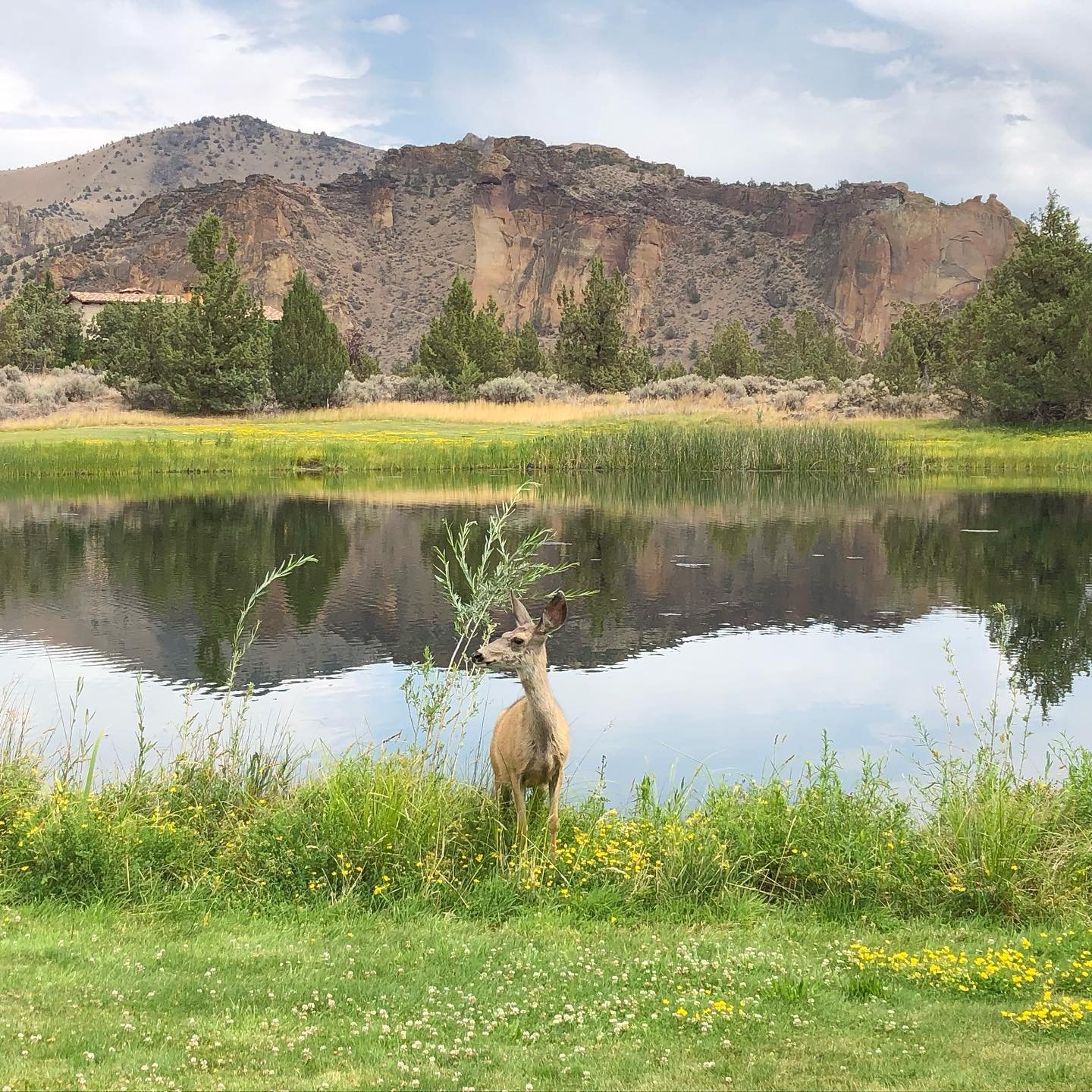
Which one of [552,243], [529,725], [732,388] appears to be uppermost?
[552,243]

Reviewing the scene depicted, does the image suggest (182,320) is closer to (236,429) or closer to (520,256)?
(236,429)

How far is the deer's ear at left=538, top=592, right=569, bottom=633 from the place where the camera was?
690cm

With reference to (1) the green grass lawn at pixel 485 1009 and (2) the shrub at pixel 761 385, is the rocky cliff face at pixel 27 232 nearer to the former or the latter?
(2) the shrub at pixel 761 385

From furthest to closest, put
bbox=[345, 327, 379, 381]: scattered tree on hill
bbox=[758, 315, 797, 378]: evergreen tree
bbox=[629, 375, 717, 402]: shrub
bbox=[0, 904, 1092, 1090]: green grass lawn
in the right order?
bbox=[758, 315, 797, 378]: evergreen tree < bbox=[345, 327, 379, 381]: scattered tree on hill < bbox=[629, 375, 717, 402]: shrub < bbox=[0, 904, 1092, 1090]: green grass lawn

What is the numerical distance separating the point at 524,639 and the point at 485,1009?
7.31 ft

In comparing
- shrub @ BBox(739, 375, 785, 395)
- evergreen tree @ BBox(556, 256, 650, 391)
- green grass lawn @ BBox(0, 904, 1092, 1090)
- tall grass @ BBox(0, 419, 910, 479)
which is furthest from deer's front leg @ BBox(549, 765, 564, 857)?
evergreen tree @ BBox(556, 256, 650, 391)

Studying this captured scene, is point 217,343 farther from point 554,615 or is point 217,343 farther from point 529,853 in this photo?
point 554,615

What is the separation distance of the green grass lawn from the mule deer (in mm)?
996

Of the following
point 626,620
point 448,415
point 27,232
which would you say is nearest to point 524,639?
point 626,620

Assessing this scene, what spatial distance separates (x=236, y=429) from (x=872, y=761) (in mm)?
44887

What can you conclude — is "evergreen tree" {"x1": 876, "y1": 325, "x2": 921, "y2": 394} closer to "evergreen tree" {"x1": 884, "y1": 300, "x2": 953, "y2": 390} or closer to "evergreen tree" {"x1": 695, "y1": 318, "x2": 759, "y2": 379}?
"evergreen tree" {"x1": 884, "y1": 300, "x2": 953, "y2": 390}

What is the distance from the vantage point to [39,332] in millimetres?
80812

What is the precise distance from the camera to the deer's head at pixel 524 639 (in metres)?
6.76

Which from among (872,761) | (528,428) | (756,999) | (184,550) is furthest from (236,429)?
(756,999)
